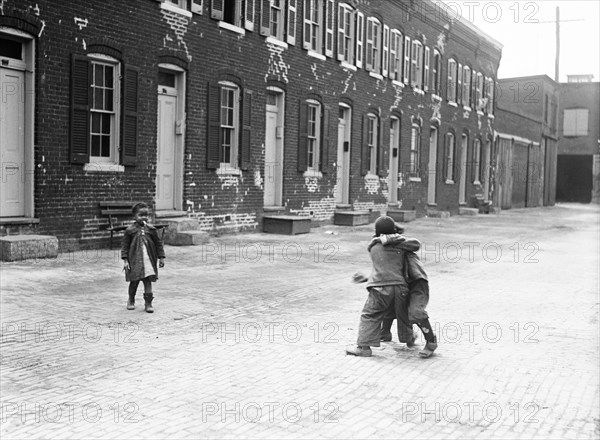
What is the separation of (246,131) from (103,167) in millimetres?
5196

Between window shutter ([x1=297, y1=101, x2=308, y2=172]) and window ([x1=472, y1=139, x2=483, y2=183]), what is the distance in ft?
58.5

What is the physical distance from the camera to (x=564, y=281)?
12711mm

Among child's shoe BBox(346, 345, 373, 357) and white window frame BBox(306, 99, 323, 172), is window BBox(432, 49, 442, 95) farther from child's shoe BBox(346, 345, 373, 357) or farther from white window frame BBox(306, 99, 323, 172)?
child's shoe BBox(346, 345, 373, 357)

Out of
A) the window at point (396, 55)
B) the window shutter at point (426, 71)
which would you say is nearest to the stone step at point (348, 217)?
the window at point (396, 55)

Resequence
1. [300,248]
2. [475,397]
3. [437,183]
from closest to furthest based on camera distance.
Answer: [475,397] → [300,248] → [437,183]

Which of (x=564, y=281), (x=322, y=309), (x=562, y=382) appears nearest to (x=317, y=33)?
(x=564, y=281)

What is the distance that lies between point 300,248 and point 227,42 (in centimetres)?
538

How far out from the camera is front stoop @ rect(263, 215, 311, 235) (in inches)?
774

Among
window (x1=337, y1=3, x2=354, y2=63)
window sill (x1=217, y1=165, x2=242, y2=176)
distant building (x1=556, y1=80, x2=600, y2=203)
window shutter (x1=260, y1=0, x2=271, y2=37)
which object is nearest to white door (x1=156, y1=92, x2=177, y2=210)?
window sill (x1=217, y1=165, x2=242, y2=176)

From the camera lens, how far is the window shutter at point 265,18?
1923 centimetres

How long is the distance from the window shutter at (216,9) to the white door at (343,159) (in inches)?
307

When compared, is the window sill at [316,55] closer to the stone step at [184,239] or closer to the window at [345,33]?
the window at [345,33]

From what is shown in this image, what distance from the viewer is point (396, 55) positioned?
28.1 metres

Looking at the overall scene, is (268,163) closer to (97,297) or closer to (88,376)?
(97,297)
